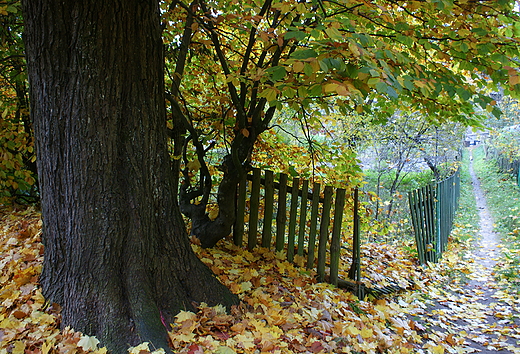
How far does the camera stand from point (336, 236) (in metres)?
4.25

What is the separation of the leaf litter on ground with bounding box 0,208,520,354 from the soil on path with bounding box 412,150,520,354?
0.08ft

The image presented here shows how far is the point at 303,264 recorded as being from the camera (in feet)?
14.3

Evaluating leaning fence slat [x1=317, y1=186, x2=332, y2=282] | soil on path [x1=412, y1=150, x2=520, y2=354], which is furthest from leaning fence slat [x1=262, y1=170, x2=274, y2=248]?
soil on path [x1=412, y1=150, x2=520, y2=354]

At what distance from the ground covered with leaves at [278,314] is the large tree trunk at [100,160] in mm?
175

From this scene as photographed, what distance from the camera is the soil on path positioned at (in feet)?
12.3

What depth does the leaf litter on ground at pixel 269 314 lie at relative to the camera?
224 cm

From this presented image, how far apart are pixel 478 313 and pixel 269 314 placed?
11.1 ft

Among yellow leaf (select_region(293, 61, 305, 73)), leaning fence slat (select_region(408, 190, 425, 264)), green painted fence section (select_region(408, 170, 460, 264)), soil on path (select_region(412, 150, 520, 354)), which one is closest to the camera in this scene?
yellow leaf (select_region(293, 61, 305, 73))

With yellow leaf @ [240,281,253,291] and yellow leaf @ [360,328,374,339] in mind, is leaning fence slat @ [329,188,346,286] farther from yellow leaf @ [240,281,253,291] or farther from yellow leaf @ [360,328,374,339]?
yellow leaf @ [240,281,253,291]

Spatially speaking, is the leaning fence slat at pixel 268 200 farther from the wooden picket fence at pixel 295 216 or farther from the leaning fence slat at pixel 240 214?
the leaning fence slat at pixel 240 214

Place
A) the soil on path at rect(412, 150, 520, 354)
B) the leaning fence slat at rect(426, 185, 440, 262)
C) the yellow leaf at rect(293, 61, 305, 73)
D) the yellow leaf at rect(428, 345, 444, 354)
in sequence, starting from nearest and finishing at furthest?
the yellow leaf at rect(293, 61, 305, 73) → the yellow leaf at rect(428, 345, 444, 354) → the soil on path at rect(412, 150, 520, 354) → the leaning fence slat at rect(426, 185, 440, 262)

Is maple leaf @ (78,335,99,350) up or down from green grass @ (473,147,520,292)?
up

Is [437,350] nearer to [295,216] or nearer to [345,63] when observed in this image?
[295,216]

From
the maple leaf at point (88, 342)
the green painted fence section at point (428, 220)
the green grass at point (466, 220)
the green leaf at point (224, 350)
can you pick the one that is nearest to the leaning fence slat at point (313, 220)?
the green leaf at point (224, 350)
